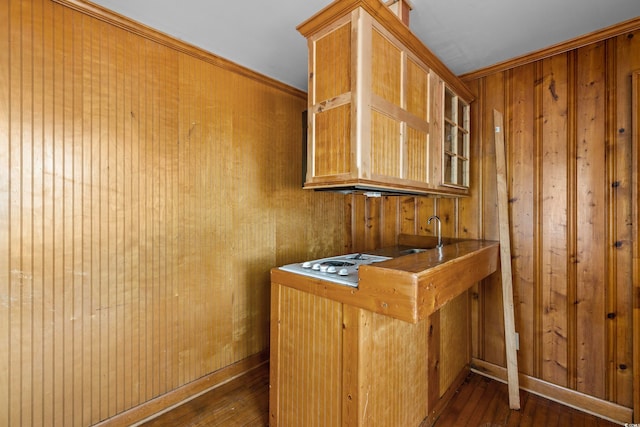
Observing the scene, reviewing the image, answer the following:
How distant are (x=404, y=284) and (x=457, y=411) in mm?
1397

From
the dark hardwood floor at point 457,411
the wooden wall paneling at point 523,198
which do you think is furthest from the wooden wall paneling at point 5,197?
the wooden wall paneling at point 523,198

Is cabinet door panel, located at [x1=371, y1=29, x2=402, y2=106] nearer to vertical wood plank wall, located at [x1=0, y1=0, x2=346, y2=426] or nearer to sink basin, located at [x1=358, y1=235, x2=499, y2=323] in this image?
sink basin, located at [x1=358, y1=235, x2=499, y2=323]

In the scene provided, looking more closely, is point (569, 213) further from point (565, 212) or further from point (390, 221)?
point (390, 221)

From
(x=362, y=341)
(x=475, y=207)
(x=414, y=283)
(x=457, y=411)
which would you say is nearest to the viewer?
(x=414, y=283)

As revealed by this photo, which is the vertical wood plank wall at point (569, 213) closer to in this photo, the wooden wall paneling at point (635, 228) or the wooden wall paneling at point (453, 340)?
the wooden wall paneling at point (635, 228)

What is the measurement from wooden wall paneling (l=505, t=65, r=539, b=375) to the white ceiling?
0.97 feet

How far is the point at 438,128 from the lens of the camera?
2086 mm

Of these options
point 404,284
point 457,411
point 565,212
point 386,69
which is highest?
point 386,69

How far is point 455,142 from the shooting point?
2.34 m

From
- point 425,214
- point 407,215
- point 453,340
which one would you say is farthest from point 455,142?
point 453,340

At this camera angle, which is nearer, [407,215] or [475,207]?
[475,207]

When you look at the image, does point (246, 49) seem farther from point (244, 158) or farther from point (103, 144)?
point (103, 144)

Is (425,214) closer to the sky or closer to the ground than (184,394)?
closer to the sky

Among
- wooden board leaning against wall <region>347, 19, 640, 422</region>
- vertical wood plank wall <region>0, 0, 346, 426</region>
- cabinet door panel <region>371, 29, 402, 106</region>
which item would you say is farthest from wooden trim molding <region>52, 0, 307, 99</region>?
wooden board leaning against wall <region>347, 19, 640, 422</region>
